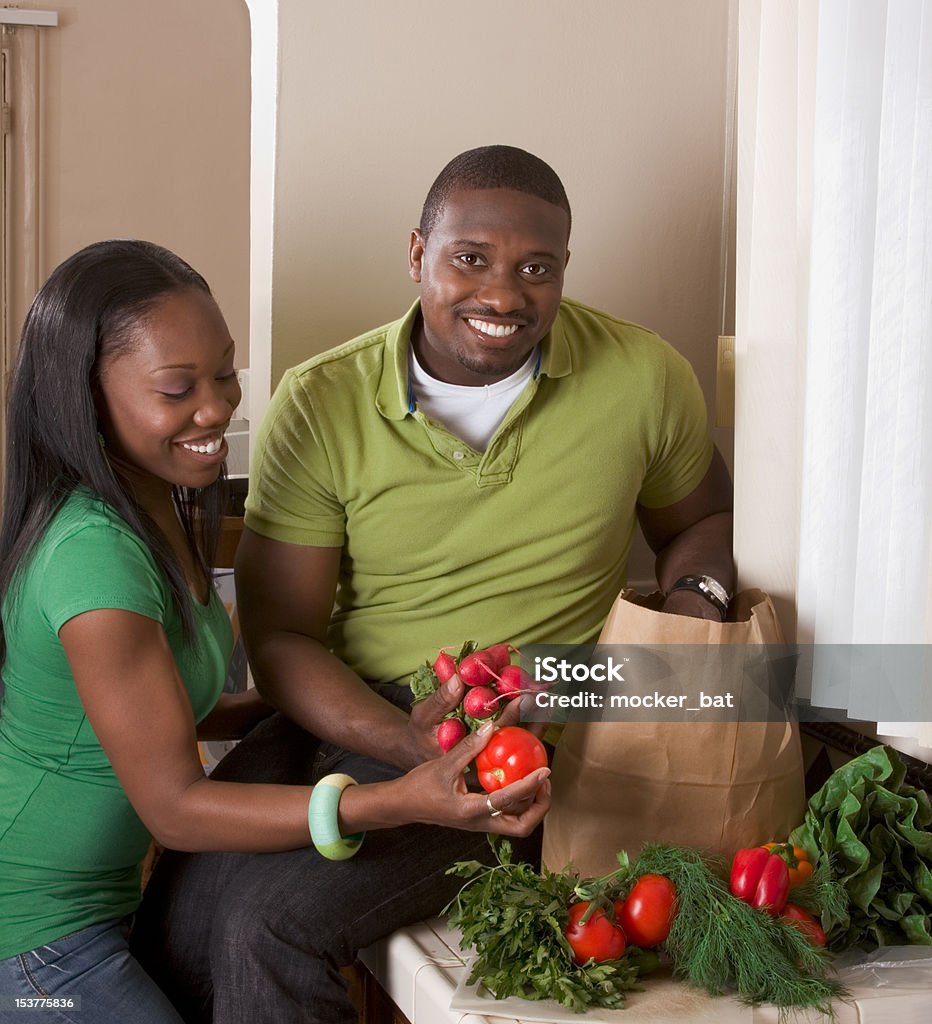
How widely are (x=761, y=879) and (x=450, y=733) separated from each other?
1.02 ft

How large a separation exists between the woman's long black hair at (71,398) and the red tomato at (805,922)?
0.63m

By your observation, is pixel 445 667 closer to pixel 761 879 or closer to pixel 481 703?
pixel 481 703

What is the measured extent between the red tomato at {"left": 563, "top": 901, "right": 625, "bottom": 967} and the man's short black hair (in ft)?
2.61

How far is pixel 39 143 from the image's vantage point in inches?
152

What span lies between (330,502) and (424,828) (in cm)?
41

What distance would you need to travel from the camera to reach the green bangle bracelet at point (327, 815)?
3.76 feet

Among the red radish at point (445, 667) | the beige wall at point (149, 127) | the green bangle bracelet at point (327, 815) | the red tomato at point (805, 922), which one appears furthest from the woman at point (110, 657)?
the beige wall at point (149, 127)

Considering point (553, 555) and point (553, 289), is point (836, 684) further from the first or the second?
point (553, 289)

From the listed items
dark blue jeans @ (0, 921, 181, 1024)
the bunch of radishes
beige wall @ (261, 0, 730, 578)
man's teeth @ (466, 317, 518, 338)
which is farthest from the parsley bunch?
beige wall @ (261, 0, 730, 578)

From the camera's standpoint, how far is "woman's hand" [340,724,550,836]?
1.08 meters

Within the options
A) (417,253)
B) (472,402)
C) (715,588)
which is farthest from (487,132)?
(715,588)

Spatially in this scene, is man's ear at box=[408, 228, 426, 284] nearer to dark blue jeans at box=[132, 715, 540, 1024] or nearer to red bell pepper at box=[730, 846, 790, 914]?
dark blue jeans at box=[132, 715, 540, 1024]

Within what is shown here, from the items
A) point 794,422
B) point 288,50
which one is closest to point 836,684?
point 794,422

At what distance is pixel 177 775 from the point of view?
3.77 feet
